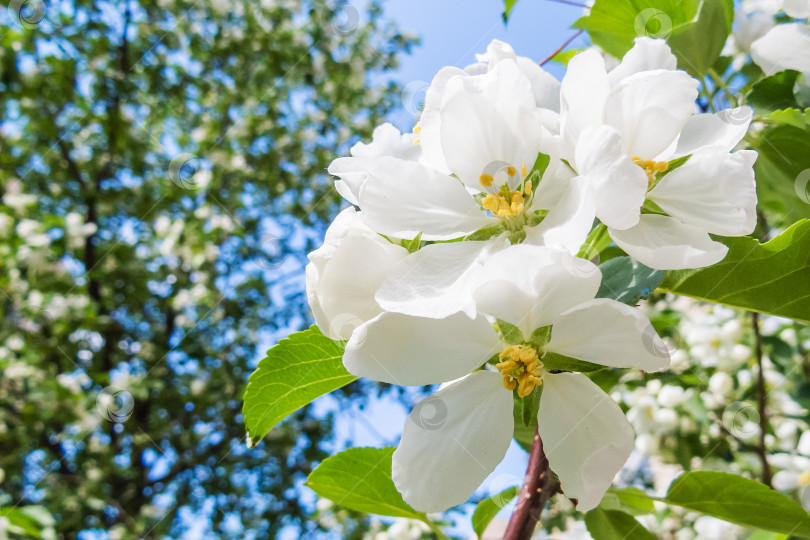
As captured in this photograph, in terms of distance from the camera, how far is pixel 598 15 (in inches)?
31.3

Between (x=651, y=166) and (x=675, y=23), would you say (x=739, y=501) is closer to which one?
(x=651, y=166)

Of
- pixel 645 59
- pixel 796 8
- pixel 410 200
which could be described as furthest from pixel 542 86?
pixel 796 8

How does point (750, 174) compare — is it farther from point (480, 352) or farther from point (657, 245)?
point (480, 352)

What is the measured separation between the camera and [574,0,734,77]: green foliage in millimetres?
781

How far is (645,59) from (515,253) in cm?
27

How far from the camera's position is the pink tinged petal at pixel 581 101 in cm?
49

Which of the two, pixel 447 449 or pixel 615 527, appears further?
pixel 615 527

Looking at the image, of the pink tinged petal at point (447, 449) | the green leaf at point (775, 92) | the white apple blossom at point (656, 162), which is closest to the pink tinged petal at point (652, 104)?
the white apple blossom at point (656, 162)

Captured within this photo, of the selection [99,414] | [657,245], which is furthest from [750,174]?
[99,414]

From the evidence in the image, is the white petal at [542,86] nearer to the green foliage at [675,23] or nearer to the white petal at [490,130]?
the white petal at [490,130]

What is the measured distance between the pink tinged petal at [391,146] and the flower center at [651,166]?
197mm

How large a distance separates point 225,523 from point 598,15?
3.78 meters

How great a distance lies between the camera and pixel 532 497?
63 centimetres

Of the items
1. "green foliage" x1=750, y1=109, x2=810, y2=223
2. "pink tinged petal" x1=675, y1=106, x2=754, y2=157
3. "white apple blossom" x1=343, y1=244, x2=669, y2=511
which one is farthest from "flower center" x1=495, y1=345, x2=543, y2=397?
"green foliage" x1=750, y1=109, x2=810, y2=223
